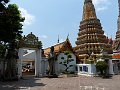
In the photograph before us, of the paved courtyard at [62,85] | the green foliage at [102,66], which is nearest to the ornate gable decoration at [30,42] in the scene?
the green foliage at [102,66]

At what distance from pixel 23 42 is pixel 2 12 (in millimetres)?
10148

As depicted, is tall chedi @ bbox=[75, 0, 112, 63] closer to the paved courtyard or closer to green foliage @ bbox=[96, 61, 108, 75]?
green foliage @ bbox=[96, 61, 108, 75]

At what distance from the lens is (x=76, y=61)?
33094 mm

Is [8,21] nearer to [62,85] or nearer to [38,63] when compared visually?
[62,85]

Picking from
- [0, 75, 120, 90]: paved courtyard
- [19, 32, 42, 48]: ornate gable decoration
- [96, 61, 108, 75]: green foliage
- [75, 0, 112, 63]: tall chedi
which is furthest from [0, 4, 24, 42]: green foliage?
[75, 0, 112, 63]: tall chedi

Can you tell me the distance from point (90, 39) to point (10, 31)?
24372 millimetres

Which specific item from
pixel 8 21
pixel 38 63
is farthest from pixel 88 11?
pixel 8 21

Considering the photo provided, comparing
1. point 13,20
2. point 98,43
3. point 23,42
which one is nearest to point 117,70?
point 98,43

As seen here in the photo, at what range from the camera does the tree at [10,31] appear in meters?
16.8

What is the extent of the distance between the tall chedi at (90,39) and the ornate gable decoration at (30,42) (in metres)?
13.1

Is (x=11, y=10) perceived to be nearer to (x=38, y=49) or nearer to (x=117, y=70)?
(x=38, y=49)

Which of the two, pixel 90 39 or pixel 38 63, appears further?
pixel 90 39

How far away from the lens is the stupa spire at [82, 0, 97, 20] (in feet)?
143

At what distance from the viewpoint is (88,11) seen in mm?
44625
